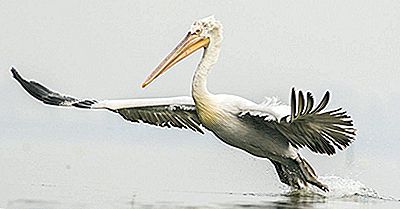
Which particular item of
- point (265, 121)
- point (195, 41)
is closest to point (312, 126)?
point (265, 121)

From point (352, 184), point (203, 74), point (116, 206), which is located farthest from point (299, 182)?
point (116, 206)

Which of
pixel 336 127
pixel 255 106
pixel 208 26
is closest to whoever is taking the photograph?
pixel 336 127

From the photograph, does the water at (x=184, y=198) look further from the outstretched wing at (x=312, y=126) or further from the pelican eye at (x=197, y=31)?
the pelican eye at (x=197, y=31)

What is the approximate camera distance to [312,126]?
38.0 ft

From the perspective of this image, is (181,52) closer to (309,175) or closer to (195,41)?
(195,41)

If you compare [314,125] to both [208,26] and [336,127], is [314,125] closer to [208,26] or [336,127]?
[336,127]

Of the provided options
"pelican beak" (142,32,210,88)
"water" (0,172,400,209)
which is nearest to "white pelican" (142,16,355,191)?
"pelican beak" (142,32,210,88)

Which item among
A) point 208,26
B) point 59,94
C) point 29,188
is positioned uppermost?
point 208,26

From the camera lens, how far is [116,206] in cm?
1038

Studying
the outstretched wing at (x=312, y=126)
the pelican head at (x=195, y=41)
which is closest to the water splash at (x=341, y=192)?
the outstretched wing at (x=312, y=126)

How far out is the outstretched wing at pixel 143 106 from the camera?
13.6 m

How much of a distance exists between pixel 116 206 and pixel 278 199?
2.62 m

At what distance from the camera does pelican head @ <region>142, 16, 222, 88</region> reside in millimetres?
13289

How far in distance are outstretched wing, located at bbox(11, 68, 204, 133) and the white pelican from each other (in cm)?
46
